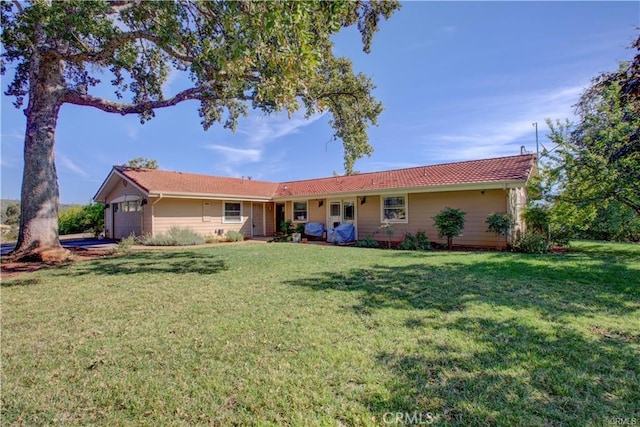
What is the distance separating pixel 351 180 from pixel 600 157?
12.3 meters

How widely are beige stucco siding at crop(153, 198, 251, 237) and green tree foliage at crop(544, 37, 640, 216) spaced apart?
1533 centimetres

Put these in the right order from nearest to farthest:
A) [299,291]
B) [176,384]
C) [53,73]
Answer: [176,384], [299,291], [53,73]

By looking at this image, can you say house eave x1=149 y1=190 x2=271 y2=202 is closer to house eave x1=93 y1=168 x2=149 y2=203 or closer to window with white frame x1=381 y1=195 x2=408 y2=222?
house eave x1=93 y1=168 x2=149 y2=203

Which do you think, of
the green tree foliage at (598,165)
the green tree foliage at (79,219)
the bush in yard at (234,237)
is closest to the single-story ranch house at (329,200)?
the bush in yard at (234,237)

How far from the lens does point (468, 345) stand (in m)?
3.28

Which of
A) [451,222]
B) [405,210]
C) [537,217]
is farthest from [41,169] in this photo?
[537,217]

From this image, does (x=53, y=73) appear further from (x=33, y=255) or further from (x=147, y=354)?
(x=147, y=354)

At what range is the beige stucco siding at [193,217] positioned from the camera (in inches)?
598

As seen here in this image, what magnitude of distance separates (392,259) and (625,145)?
5833 millimetres

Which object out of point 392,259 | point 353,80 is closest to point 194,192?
point 353,80

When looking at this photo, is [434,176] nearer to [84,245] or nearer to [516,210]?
[516,210]

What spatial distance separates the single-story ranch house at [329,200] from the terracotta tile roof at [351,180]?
0.13 feet

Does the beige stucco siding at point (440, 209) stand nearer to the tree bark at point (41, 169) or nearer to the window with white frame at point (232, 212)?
the window with white frame at point (232, 212)

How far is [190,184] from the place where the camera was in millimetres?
16891
